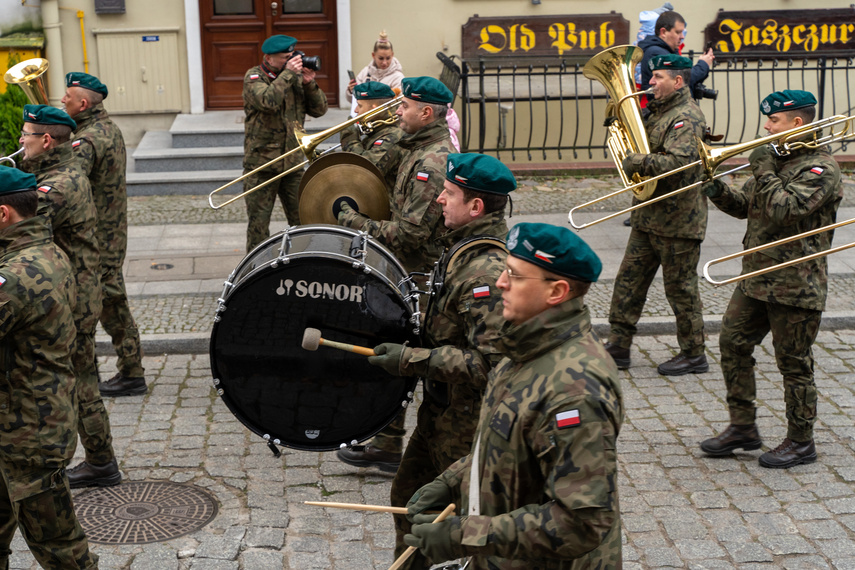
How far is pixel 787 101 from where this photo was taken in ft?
17.9

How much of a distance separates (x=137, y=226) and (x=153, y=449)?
5.52 m

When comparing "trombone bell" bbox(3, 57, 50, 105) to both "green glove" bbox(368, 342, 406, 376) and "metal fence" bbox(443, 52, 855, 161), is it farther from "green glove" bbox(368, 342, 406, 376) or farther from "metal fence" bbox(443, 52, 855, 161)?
"metal fence" bbox(443, 52, 855, 161)

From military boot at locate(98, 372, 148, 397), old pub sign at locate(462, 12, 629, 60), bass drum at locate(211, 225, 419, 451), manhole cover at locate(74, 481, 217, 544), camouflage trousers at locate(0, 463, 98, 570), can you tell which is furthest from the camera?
old pub sign at locate(462, 12, 629, 60)

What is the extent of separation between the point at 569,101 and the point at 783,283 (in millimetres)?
9357

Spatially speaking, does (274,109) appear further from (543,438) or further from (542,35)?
(543,438)

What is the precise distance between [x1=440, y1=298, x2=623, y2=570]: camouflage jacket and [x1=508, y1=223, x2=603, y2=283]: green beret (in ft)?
0.35

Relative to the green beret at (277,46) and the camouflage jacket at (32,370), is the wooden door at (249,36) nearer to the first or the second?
the green beret at (277,46)

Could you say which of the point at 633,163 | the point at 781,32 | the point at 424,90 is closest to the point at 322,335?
the point at 424,90

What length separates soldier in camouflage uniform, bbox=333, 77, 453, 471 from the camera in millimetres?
5359

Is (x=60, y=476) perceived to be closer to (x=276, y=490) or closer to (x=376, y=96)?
(x=276, y=490)

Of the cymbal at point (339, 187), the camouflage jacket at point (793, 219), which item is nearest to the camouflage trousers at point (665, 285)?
the camouflage jacket at point (793, 219)

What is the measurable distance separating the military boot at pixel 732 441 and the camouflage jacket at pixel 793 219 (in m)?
0.83

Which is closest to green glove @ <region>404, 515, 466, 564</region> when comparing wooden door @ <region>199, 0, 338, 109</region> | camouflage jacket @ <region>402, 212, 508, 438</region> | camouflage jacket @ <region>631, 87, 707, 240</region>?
camouflage jacket @ <region>402, 212, 508, 438</region>

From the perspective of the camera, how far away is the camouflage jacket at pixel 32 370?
156 inches
